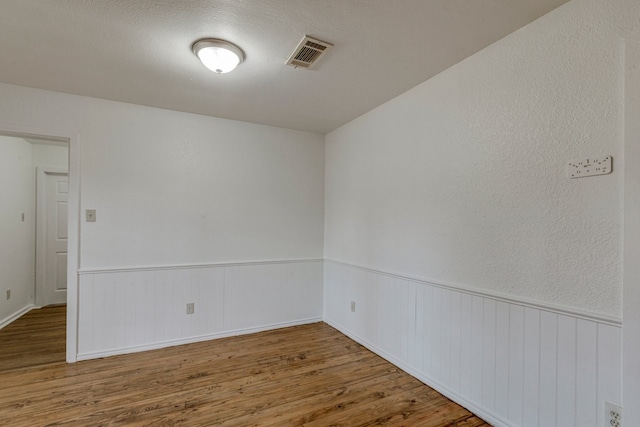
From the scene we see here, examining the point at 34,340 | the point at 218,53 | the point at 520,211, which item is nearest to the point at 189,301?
the point at 34,340

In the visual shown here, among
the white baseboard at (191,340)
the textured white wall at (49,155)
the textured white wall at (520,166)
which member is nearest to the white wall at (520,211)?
the textured white wall at (520,166)

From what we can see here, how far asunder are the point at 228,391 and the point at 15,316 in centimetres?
354

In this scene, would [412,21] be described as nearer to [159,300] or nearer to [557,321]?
[557,321]

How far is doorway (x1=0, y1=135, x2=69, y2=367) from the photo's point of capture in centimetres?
356

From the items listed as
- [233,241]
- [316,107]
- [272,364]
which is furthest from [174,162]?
[272,364]

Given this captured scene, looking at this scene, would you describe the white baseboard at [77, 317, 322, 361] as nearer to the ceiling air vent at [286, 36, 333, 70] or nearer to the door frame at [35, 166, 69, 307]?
the door frame at [35, 166, 69, 307]

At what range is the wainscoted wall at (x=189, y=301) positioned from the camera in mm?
2859

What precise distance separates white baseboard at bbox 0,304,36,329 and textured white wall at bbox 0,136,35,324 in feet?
0.09

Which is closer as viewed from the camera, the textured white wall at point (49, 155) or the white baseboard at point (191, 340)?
the white baseboard at point (191, 340)

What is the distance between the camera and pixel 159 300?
3080 mm

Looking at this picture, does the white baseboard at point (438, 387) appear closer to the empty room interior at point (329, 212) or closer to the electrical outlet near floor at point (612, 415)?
the empty room interior at point (329, 212)

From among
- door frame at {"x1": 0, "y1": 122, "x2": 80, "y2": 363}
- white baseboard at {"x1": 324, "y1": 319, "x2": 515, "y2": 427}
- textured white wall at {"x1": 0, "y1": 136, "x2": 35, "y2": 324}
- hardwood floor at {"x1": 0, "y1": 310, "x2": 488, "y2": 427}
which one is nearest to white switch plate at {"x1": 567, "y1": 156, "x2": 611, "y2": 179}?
white baseboard at {"x1": 324, "y1": 319, "x2": 515, "y2": 427}

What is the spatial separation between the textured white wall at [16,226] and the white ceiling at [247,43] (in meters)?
1.83

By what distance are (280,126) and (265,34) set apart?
1792 millimetres
